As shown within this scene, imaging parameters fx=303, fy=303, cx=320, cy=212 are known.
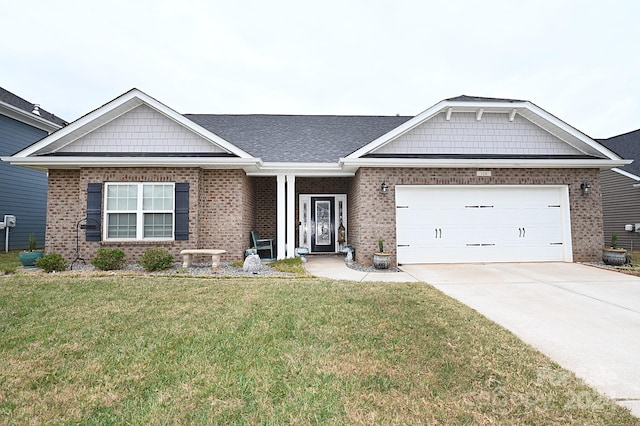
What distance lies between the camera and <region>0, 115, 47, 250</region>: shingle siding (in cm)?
1270

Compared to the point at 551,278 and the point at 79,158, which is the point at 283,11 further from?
the point at 551,278

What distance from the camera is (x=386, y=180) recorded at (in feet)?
29.6

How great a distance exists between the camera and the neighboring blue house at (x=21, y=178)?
12680 millimetres

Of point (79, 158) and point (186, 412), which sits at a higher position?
point (79, 158)

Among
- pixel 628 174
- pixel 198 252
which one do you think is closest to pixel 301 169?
pixel 198 252

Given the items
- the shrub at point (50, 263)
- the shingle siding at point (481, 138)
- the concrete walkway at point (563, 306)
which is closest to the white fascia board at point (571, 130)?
the shingle siding at point (481, 138)

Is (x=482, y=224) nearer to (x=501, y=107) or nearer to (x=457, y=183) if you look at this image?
(x=457, y=183)

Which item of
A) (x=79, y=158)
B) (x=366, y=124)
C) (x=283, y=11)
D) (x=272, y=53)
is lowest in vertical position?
(x=79, y=158)

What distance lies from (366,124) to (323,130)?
2.06 m

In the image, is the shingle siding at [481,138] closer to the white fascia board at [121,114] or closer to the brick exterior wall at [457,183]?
the brick exterior wall at [457,183]

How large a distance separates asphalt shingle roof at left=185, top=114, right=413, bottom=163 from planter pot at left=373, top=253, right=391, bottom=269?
11.5 feet

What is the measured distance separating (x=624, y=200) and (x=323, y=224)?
13.4m

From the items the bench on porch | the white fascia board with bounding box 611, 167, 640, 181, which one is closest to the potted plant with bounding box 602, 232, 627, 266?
the white fascia board with bounding box 611, 167, 640, 181

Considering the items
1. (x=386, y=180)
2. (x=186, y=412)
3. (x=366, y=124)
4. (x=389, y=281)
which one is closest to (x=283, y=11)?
(x=366, y=124)
